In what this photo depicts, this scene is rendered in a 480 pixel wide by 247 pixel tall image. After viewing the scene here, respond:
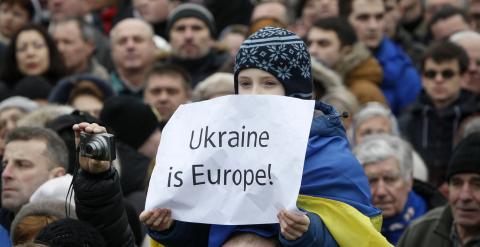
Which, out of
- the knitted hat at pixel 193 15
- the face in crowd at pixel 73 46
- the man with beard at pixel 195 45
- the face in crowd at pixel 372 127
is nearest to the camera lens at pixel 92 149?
the face in crowd at pixel 372 127

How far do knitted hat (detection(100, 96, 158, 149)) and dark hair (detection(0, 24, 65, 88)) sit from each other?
266 centimetres

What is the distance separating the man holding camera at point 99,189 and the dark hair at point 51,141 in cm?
190

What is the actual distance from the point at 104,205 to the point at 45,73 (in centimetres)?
701

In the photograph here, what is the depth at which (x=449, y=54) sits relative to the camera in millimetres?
12477

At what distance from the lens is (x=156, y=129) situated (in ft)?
35.9

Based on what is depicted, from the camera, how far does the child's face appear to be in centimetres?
629

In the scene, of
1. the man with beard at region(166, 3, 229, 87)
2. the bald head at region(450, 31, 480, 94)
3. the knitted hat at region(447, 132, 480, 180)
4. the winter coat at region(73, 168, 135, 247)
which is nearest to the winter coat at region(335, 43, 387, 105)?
the bald head at region(450, 31, 480, 94)

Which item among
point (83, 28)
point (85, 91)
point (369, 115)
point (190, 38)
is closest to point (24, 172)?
point (85, 91)

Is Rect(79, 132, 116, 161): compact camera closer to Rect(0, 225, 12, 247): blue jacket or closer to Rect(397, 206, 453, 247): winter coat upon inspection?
Rect(0, 225, 12, 247): blue jacket

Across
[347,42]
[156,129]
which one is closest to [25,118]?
[156,129]

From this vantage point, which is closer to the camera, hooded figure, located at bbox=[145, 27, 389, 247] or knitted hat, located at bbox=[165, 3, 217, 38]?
hooded figure, located at bbox=[145, 27, 389, 247]

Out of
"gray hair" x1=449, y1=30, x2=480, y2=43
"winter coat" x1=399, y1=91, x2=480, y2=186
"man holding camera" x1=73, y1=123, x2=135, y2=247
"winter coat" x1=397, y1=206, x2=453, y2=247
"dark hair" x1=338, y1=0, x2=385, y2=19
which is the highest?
"man holding camera" x1=73, y1=123, x2=135, y2=247

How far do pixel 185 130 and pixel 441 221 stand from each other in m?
3.32

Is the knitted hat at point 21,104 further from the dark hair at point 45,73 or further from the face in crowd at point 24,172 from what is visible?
the face in crowd at point 24,172
